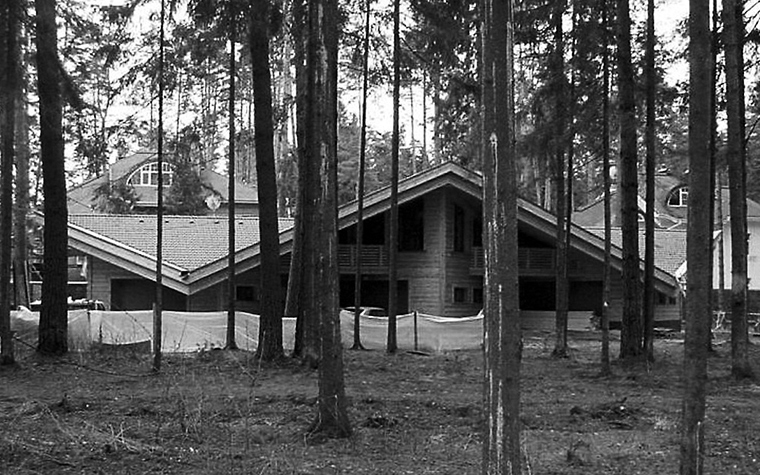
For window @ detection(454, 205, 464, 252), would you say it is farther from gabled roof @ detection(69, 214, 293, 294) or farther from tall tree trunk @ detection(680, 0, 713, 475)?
tall tree trunk @ detection(680, 0, 713, 475)

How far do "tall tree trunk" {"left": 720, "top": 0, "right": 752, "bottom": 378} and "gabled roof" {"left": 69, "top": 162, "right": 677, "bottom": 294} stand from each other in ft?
41.2

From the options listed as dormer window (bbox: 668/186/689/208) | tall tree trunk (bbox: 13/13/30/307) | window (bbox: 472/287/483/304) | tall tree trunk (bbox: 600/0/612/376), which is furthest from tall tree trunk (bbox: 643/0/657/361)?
dormer window (bbox: 668/186/689/208)

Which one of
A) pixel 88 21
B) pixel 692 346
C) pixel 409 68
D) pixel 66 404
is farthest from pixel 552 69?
pixel 692 346

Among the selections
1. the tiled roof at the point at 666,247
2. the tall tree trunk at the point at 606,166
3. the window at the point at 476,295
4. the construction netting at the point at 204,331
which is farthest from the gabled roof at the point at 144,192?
the tall tree trunk at the point at 606,166

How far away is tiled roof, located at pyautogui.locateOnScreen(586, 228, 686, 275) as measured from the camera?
3600 cm

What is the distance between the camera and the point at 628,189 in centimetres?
1784

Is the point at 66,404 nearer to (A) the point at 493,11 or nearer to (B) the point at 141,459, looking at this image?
(B) the point at 141,459

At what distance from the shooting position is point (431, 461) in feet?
30.5

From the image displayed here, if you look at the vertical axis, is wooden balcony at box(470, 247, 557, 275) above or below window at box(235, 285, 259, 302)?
above

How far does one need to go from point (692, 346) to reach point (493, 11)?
301 cm

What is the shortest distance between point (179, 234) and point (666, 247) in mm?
19917

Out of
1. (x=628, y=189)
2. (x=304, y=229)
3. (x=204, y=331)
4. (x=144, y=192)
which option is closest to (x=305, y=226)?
(x=304, y=229)

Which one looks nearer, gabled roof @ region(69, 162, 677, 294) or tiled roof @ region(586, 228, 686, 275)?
gabled roof @ region(69, 162, 677, 294)

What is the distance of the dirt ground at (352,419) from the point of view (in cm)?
906
